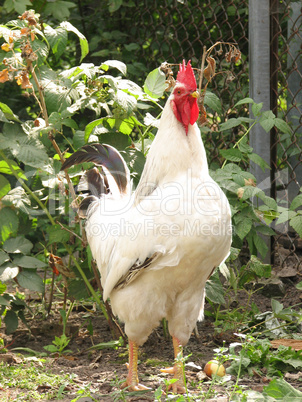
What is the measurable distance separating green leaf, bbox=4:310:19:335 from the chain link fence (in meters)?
2.19

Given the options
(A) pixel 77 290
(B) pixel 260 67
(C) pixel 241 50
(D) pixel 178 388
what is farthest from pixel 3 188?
(C) pixel 241 50

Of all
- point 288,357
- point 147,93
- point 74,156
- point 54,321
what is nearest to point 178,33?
point 147,93

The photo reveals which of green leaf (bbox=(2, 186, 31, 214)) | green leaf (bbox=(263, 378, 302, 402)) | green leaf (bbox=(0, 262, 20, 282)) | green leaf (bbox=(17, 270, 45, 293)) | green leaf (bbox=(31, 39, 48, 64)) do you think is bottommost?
green leaf (bbox=(17, 270, 45, 293))

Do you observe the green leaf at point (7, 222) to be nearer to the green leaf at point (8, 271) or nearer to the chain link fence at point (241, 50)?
the green leaf at point (8, 271)

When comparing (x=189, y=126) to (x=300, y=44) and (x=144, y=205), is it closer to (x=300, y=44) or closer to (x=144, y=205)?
(x=144, y=205)

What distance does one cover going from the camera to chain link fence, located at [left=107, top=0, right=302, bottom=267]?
167 inches

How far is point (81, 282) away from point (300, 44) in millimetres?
2916

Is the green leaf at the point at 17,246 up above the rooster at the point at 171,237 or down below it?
below

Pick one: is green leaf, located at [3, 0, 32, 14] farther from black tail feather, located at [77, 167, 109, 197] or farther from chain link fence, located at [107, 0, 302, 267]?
black tail feather, located at [77, 167, 109, 197]

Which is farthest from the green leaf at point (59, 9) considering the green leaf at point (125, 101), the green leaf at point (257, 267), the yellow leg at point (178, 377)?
the yellow leg at point (178, 377)

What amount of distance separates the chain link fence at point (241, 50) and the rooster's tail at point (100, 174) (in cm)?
126

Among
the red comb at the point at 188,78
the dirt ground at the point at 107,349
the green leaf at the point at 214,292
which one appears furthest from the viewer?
the green leaf at the point at 214,292

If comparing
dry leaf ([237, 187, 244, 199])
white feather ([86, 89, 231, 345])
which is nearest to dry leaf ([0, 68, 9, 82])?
white feather ([86, 89, 231, 345])

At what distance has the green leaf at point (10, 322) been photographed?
3514 millimetres
